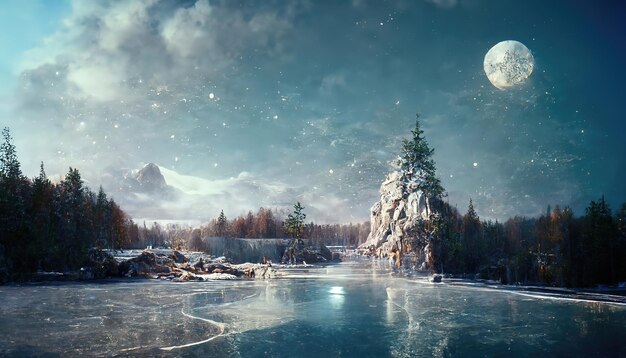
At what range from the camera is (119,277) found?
5797 cm

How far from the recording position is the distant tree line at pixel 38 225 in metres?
56.5

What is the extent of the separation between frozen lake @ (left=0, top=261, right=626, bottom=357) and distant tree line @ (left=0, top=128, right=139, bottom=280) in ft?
94.9

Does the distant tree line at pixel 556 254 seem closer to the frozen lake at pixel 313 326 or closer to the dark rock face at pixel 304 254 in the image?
the frozen lake at pixel 313 326

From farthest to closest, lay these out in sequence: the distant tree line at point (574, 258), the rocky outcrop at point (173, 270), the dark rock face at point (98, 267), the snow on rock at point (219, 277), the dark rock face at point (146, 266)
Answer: the dark rock face at point (146, 266) < the rocky outcrop at point (173, 270) < the dark rock face at point (98, 267) < the snow on rock at point (219, 277) < the distant tree line at point (574, 258)

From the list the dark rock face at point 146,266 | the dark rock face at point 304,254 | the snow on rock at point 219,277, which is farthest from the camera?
the dark rock face at point 304,254

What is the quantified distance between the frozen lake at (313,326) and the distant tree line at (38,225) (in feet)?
94.9

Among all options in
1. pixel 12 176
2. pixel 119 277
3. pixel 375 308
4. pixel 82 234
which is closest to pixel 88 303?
pixel 375 308

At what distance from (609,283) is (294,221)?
124880 millimetres

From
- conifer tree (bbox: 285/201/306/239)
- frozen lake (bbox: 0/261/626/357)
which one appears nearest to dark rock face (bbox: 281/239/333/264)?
conifer tree (bbox: 285/201/306/239)

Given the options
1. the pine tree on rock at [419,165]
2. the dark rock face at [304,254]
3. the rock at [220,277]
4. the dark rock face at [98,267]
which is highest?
the pine tree on rock at [419,165]

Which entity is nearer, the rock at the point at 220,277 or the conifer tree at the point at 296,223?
Answer: the rock at the point at 220,277

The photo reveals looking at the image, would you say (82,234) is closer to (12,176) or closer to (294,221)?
(12,176)

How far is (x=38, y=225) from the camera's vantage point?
64812mm

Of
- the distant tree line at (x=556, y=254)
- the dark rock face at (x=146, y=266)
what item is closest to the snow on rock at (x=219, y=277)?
the dark rock face at (x=146, y=266)
